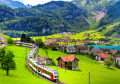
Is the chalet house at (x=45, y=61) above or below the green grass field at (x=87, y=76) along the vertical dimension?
above

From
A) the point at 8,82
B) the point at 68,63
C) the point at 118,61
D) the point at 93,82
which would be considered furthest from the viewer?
the point at 118,61

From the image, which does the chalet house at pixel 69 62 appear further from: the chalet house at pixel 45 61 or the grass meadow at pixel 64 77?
the chalet house at pixel 45 61

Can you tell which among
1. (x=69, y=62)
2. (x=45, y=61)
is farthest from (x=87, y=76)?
(x=45, y=61)

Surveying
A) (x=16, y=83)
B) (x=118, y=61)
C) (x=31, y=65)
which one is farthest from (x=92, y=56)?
(x=16, y=83)

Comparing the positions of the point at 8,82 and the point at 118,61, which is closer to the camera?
the point at 8,82

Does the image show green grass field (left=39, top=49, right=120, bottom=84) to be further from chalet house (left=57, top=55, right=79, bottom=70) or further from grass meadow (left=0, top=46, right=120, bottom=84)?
chalet house (left=57, top=55, right=79, bottom=70)

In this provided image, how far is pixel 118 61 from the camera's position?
274 feet

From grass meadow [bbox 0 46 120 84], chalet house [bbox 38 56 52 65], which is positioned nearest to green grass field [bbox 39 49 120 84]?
grass meadow [bbox 0 46 120 84]

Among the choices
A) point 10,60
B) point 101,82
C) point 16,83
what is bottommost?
point 101,82

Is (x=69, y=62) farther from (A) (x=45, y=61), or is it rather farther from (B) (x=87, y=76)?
(B) (x=87, y=76)

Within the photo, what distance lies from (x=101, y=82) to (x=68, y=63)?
2044 centimetres

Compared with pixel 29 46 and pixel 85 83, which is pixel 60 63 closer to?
pixel 85 83

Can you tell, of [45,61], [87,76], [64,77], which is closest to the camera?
[64,77]

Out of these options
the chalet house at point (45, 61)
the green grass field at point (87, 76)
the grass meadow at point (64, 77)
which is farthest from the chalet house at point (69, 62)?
the chalet house at point (45, 61)
